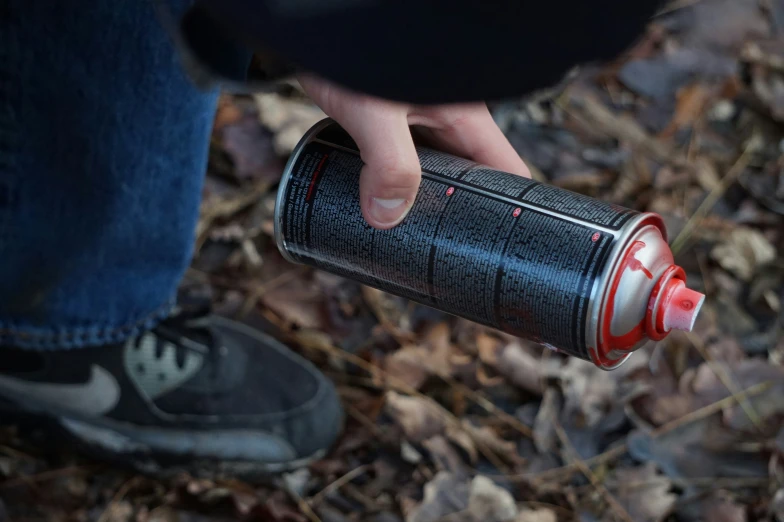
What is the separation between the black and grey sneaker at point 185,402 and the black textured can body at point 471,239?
49cm

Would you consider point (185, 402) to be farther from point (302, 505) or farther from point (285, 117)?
point (285, 117)

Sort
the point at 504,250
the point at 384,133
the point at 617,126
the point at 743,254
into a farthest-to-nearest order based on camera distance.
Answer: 1. the point at 617,126
2. the point at 743,254
3. the point at 504,250
4. the point at 384,133

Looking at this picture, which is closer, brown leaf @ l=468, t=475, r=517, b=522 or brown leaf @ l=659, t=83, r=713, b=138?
brown leaf @ l=468, t=475, r=517, b=522

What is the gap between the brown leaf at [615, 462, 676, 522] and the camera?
1.40 metres

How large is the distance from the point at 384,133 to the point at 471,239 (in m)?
0.19

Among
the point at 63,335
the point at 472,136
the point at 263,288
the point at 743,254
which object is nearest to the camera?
the point at 472,136

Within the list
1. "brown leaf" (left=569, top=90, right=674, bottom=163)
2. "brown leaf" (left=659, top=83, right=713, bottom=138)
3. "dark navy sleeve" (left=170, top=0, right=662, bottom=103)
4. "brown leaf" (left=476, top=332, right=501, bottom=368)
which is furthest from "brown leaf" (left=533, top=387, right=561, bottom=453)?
"dark navy sleeve" (left=170, top=0, right=662, bottom=103)

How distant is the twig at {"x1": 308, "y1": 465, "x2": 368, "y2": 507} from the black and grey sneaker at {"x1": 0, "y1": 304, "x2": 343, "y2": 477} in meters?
0.06

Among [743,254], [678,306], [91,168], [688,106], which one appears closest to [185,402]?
[91,168]

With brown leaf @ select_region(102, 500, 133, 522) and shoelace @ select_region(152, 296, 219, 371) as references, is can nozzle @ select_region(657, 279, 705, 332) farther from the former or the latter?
brown leaf @ select_region(102, 500, 133, 522)

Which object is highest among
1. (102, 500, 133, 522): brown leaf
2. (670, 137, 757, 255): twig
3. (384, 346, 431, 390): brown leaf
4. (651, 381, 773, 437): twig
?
(670, 137, 757, 255): twig

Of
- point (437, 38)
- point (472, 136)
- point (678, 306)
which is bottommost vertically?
point (678, 306)

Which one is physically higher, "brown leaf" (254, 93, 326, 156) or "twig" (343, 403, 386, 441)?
"brown leaf" (254, 93, 326, 156)

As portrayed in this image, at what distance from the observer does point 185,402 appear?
1.42m
